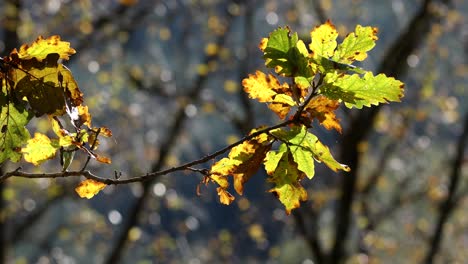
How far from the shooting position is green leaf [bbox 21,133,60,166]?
1.29m

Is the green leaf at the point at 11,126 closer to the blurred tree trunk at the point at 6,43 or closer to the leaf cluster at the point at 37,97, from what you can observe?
the leaf cluster at the point at 37,97

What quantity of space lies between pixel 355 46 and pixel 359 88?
8 cm

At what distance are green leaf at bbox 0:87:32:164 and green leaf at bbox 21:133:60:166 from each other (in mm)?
29

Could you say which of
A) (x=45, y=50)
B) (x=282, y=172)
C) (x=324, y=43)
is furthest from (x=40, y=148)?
(x=324, y=43)

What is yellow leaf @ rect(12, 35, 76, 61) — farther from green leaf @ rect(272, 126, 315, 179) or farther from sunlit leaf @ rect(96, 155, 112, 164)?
green leaf @ rect(272, 126, 315, 179)

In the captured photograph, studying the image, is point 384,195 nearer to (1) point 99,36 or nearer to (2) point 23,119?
(1) point 99,36

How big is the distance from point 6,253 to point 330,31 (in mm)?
5835

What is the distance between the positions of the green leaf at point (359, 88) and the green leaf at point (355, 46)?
0.04 meters

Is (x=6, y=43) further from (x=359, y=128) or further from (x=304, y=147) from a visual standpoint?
(x=304, y=147)

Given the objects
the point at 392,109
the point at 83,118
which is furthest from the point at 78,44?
the point at 83,118

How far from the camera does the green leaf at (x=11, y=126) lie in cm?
125

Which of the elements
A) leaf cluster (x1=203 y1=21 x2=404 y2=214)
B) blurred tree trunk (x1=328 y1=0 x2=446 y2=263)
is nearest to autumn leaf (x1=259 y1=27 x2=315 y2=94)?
leaf cluster (x1=203 y1=21 x2=404 y2=214)

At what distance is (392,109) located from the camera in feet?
30.9

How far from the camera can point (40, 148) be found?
1.31 m
